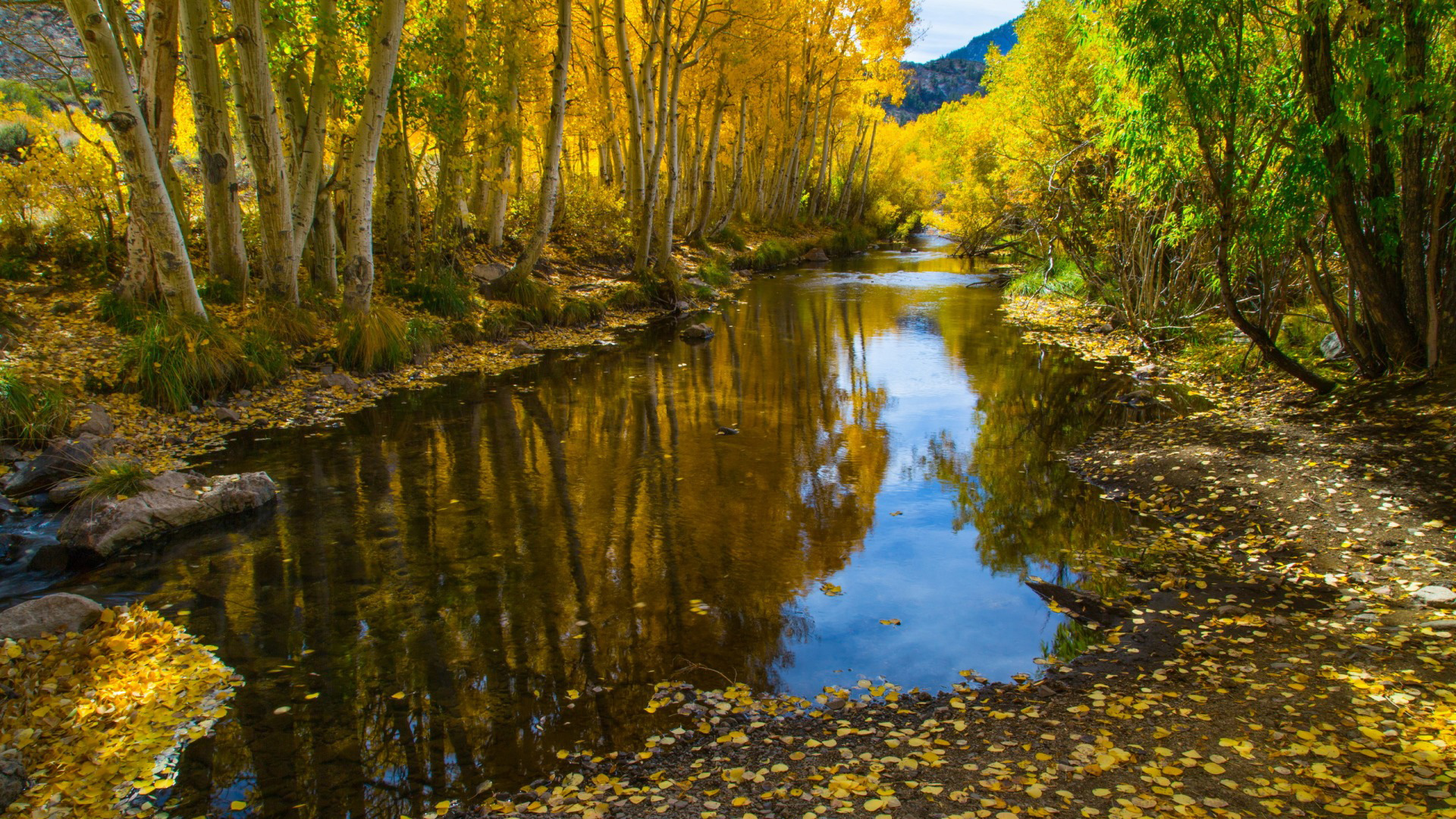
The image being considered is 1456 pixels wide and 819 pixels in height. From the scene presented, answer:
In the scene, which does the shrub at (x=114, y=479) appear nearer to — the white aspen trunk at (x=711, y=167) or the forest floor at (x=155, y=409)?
the forest floor at (x=155, y=409)

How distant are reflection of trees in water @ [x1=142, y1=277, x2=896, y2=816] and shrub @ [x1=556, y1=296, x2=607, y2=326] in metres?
6.41

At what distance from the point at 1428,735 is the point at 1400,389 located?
6389 mm

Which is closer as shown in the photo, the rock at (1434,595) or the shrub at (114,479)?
the rock at (1434,595)

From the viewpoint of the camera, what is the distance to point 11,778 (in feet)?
13.2

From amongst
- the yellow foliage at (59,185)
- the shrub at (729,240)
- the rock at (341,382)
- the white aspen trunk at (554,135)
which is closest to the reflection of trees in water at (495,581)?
the rock at (341,382)

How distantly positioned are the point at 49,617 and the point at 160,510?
2332 millimetres

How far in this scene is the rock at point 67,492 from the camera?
319 inches

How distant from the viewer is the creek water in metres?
4.82

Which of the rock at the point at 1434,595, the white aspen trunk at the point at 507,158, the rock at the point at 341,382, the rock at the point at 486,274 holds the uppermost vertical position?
the white aspen trunk at the point at 507,158

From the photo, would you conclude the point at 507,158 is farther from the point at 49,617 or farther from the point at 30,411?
the point at 49,617

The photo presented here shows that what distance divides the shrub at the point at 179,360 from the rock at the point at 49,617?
5696mm

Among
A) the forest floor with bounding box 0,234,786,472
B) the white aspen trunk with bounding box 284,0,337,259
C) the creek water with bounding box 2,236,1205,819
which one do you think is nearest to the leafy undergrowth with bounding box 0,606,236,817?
the creek water with bounding box 2,236,1205,819

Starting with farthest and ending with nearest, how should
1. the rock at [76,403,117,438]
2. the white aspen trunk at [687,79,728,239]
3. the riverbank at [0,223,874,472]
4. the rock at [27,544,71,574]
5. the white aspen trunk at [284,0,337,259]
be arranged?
the white aspen trunk at [687,79,728,239], the white aspen trunk at [284,0,337,259], the riverbank at [0,223,874,472], the rock at [76,403,117,438], the rock at [27,544,71,574]

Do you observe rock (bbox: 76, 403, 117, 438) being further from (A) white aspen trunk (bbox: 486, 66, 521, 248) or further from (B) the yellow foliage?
(A) white aspen trunk (bbox: 486, 66, 521, 248)
